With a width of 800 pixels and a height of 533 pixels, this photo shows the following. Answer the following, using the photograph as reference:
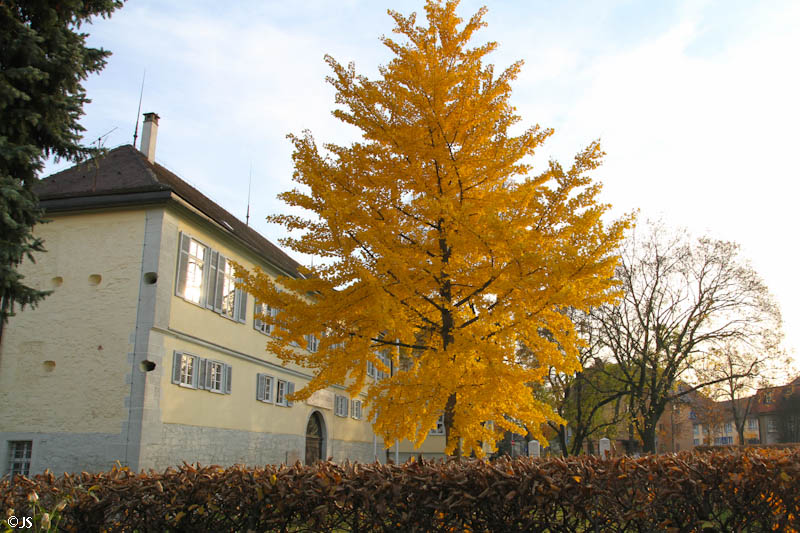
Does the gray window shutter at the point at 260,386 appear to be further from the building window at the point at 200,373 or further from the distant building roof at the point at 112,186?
the distant building roof at the point at 112,186

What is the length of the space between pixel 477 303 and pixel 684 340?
78.4 ft

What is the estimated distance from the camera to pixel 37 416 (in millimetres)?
16516

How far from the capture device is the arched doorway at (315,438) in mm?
26297

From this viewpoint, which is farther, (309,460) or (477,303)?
(309,460)

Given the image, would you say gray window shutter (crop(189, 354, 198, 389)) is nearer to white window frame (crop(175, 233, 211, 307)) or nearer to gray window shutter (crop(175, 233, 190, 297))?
white window frame (crop(175, 233, 211, 307))

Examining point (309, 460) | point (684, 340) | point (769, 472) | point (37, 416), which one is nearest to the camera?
point (769, 472)

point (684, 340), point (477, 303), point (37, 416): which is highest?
point (684, 340)

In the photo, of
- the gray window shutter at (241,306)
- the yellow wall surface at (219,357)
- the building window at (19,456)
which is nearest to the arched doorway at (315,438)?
the yellow wall surface at (219,357)

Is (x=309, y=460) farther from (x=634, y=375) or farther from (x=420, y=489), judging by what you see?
(x=420, y=489)

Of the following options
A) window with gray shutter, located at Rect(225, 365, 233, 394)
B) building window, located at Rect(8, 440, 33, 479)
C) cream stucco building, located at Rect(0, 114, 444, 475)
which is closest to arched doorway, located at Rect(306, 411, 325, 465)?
cream stucco building, located at Rect(0, 114, 444, 475)

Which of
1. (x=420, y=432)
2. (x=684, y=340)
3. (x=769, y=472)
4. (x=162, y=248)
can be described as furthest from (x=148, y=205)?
(x=684, y=340)

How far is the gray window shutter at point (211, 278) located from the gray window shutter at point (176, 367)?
212cm

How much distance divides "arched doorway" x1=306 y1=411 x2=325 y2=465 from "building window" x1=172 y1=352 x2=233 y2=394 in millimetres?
7311

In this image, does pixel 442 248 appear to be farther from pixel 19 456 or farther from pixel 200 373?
pixel 19 456
